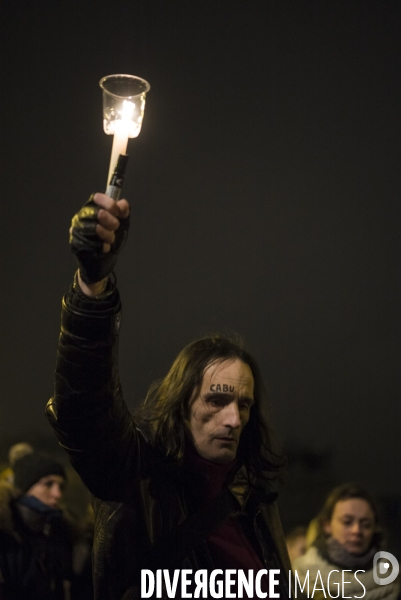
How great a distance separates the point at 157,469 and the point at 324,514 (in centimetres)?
146

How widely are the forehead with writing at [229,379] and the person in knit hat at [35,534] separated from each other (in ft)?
4.06

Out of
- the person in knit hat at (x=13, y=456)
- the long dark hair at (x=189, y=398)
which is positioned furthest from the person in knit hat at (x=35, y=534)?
the long dark hair at (x=189, y=398)

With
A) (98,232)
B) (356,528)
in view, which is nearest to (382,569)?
(356,528)

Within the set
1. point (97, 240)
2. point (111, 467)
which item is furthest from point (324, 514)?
point (97, 240)

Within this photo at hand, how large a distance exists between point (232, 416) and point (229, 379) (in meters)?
0.11

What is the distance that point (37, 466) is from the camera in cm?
285

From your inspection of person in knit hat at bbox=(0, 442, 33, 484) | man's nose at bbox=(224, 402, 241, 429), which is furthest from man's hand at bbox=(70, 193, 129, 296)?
person in knit hat at bbox=(0, 442, 33, 484)

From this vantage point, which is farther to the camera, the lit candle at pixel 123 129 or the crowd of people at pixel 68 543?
the crowd of people at pixel 68 543

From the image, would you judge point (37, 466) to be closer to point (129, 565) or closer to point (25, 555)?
point (25, 555)

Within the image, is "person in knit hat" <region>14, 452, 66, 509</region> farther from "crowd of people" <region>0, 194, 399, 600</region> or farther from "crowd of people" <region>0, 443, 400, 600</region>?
"crowd of people" <region>0, 194, 399, 600</region>

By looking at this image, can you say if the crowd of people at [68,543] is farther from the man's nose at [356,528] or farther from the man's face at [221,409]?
the man's face at [221,409]

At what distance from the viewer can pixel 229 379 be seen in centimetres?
170

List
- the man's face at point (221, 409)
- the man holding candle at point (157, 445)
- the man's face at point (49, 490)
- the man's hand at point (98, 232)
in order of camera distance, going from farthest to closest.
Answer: the man's face at point (49, 490), the man's face at point (221, 409), the man holding candle at point (157, 445), the man's hand at point (98, 232)

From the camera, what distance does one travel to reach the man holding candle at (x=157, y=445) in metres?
1.28
